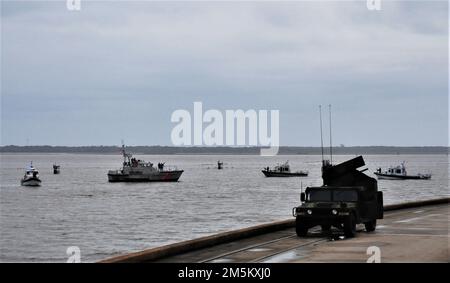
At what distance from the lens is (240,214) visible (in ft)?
246

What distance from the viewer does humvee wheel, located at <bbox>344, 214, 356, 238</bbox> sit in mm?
25484

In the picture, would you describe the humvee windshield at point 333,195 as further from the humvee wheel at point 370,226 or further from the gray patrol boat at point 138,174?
the gray patrol boat at point 138,174

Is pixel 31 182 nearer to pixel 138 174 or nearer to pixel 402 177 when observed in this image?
pixel 138 174

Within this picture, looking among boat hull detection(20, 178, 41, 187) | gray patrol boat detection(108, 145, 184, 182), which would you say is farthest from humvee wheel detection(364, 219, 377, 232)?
gray patrol boat detection(108, 145, 184, 182)

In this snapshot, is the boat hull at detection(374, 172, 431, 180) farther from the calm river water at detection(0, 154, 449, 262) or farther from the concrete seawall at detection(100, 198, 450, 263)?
A: the concrete seawall at detection(100, 198, 450, 263)

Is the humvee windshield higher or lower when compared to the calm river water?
higher

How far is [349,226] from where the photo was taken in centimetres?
2558

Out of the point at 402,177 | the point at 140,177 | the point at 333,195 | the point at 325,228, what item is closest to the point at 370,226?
the point at 325,228

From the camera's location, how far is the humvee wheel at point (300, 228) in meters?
25.9

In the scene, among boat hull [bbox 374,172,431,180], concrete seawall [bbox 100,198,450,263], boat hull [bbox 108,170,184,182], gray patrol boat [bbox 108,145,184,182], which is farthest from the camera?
boat hull [bbox 374,172,431,180]

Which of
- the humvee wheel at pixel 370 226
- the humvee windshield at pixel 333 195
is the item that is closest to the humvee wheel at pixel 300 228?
the humvee windshield at pixel 333 195
